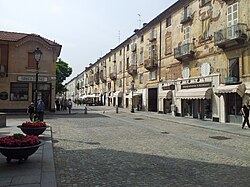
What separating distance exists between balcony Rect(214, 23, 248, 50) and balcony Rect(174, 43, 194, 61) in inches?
162

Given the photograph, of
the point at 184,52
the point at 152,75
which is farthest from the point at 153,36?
the point at 184,52

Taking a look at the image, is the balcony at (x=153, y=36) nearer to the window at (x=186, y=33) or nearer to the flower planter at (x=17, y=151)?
the window at (x=186, y=33)

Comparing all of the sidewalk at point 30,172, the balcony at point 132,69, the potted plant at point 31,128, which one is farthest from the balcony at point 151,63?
the sidewalk at point 30,172

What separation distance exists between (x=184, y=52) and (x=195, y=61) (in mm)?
1548

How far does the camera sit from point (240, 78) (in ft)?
64.3

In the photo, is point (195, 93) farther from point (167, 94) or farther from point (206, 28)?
point (167, 94)

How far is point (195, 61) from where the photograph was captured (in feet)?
82.8

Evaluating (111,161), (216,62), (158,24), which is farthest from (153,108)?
(111,161)

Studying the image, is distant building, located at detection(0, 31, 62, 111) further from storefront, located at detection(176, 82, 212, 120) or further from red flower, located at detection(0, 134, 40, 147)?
red flower, located at detection(0, 134, 40, 147)

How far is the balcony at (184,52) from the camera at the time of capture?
25.5 metres

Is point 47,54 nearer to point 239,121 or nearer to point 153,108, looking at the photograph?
point 153,108

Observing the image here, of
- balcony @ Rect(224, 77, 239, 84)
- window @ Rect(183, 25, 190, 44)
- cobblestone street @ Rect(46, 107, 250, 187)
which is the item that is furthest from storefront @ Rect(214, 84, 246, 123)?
cobblestone street @ Rect(46, 107, 250, 187)

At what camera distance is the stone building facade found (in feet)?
65.1

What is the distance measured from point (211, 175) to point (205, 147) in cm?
430
